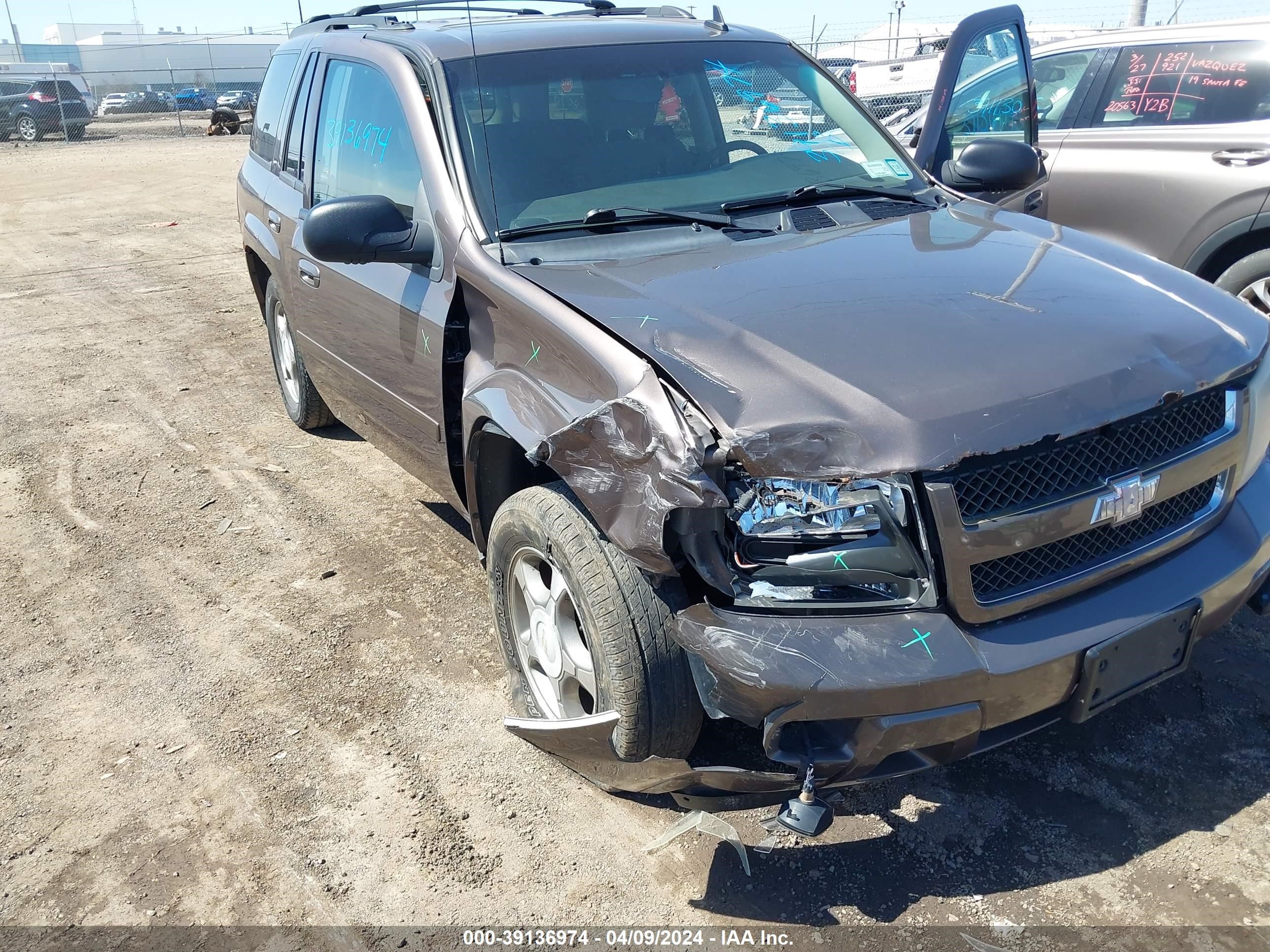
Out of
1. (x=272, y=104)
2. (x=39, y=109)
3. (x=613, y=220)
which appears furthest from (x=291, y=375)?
(x=39, y=109)

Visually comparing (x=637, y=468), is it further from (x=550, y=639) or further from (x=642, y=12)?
(x=642, y=12)

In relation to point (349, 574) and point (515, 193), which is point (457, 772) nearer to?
point (349, 574)

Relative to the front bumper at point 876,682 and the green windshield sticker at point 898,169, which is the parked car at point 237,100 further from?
the front bumper at point 876,682

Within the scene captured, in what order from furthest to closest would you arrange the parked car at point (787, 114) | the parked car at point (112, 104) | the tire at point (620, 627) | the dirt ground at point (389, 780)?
the parked car at point (112, 104)
the parked car at point (787, 114)
the dirt ground at point (389, 780)
the tire at point (620, 627)

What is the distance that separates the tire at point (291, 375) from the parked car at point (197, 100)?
34981 mm

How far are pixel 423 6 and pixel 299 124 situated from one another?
972 millimetres

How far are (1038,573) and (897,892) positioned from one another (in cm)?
85

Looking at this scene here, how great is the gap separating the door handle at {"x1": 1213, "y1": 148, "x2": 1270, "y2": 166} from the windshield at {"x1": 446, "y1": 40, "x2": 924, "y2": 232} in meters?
2.40

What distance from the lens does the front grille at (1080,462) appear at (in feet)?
7.18

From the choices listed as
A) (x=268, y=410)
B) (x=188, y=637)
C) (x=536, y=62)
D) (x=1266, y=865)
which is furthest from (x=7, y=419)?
(x=1266, y=865)

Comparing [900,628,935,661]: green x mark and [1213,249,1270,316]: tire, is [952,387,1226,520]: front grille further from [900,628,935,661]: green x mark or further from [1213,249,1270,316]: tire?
[1213,249,1270,316]: tire

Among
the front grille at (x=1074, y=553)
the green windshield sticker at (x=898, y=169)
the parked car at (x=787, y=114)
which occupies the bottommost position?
the front grille at (x=1074, y=553)

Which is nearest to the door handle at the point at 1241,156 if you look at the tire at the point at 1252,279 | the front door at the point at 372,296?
the tire at the point at 1252,279

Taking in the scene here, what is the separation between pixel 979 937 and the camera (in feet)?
7.71
